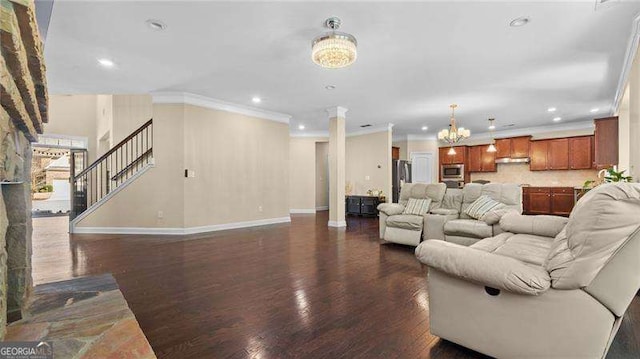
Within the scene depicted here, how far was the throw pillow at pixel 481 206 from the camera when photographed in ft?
13.3

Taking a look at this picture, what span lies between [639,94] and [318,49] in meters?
3.44

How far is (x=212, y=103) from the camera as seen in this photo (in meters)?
6.08

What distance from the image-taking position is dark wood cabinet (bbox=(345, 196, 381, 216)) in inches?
336

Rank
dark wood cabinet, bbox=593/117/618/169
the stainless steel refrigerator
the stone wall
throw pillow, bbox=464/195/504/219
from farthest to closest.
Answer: the stainless steel refrigerator, dark wood cabinet, bbox=593/117/618/169, throw pillow, bbox=464/195/504/219, the stone wall

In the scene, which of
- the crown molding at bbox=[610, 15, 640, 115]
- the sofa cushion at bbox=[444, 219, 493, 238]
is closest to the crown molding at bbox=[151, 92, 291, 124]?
the sofa cushion at bbox=[444, 219, 493, 238]

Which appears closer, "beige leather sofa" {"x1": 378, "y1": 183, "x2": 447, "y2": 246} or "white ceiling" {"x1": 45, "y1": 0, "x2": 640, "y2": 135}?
"white ceiling" {"x1": 45, "y1": 0, "x2": 640, "y2": 135}

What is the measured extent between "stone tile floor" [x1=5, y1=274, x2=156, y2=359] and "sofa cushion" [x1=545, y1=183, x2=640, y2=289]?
204cm

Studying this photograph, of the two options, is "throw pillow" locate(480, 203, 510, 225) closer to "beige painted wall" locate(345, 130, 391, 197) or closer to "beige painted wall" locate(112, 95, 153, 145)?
"beige painted wall" locate(345, 130, 391, 197)

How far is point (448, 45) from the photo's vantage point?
356 centimetres

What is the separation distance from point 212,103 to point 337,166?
9.96ft

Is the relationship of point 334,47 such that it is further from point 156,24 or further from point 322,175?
point 322,175

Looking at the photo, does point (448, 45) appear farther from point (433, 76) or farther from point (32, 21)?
point (32, 21)

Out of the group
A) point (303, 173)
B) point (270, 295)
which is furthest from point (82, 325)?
point (303, 173)

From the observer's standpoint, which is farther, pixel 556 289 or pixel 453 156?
pixel 453 156
